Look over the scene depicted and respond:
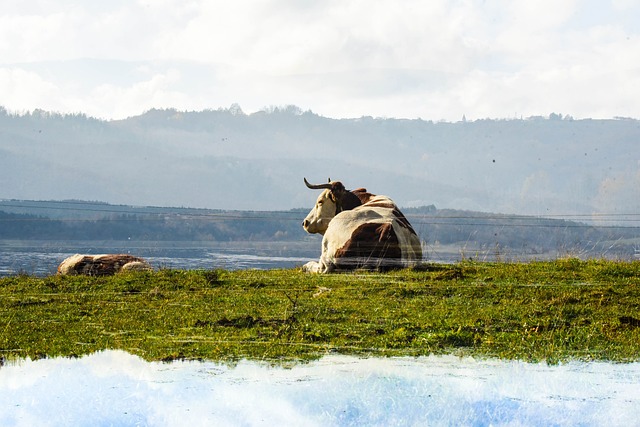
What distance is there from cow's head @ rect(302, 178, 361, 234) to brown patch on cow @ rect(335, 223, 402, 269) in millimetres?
3416

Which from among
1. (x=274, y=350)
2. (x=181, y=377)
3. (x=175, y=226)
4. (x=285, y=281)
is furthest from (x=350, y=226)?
(x=175, y=226)

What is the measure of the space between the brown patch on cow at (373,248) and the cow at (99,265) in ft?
15.5

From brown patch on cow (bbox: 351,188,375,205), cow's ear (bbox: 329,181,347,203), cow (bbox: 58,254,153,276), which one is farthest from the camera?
brown patch on cow (bbox: 351,188,375,205)

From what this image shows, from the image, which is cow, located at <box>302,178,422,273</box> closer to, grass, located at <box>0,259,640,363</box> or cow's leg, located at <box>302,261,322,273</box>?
cow's leg, located at <box>302,261,322,273</box>

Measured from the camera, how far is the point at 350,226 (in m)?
20.4

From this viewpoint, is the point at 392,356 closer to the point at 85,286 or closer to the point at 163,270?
the point at 85,286

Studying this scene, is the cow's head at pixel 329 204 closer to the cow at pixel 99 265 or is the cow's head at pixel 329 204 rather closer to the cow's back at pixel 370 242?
the cow's back at pixel 370 242

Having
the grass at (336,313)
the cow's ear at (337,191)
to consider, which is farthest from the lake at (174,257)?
the grass at (336,313)

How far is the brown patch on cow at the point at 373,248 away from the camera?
19797 millimetres

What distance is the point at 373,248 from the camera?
19875mm

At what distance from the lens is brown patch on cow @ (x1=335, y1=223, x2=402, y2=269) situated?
19797 mm

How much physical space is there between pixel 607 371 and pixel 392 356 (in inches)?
86.0

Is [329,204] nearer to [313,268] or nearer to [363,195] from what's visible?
[363,195]

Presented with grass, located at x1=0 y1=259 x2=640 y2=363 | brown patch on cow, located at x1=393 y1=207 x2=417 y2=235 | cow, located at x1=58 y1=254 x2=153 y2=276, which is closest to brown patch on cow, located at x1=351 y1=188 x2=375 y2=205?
brown patch on cow, located at x1=393 y1=207 x2=417 y2=235
